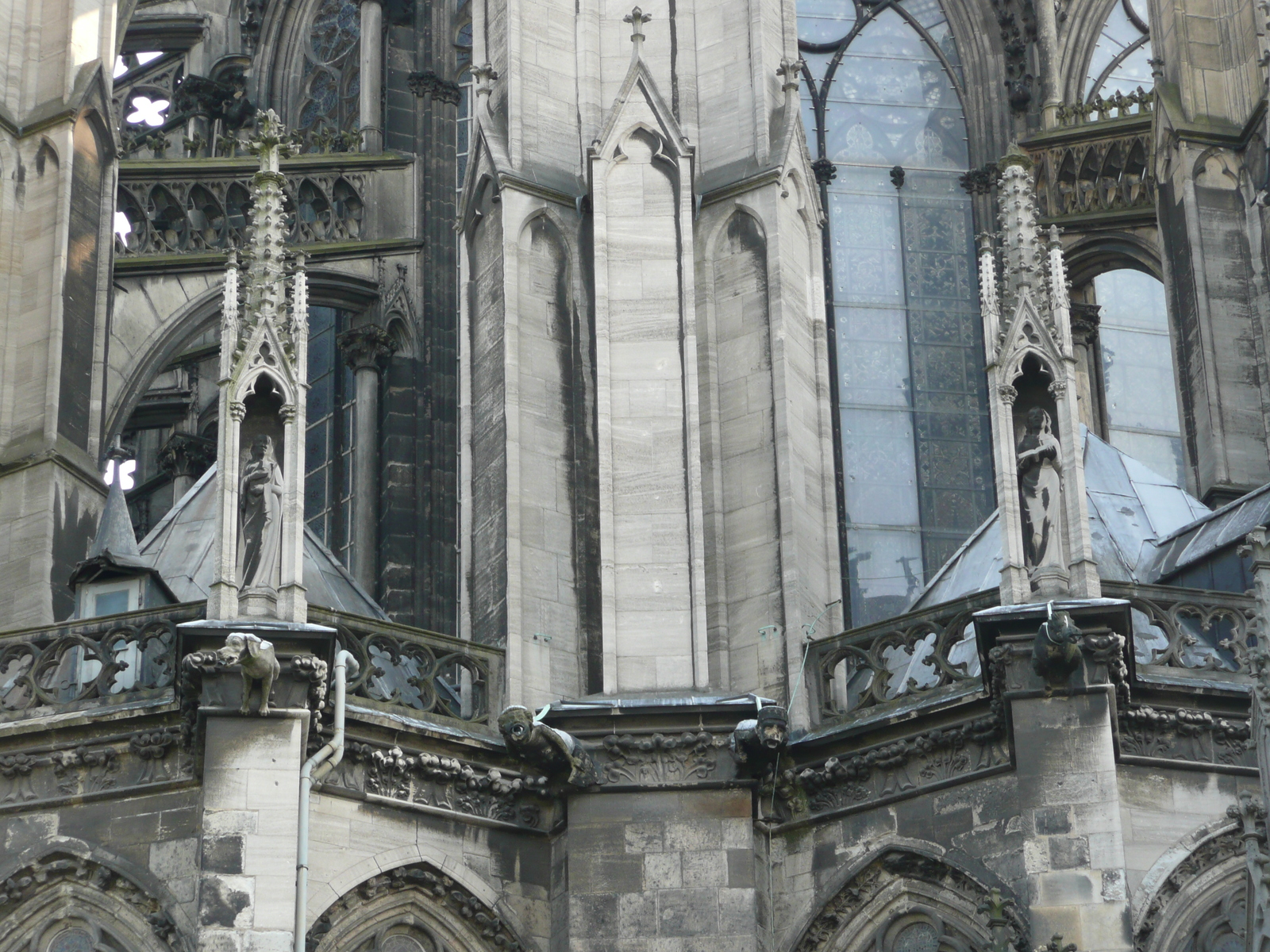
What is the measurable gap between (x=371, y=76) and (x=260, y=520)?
9.86 metres

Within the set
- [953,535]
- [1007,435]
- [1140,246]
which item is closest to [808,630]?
[1007,435]

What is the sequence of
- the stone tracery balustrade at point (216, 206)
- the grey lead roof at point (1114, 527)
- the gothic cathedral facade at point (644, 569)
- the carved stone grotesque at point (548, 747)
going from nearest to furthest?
the gothic cathedral facade at point (644, 569) < the carved stone grotesque at point (548, 747) < the grey lead roof at point (1114, 527) < the stone tracery balustrade at point (216, 206)

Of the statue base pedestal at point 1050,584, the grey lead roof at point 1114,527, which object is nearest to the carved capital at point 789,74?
the grey lead roof at point 1114,527

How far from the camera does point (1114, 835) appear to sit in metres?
20.2

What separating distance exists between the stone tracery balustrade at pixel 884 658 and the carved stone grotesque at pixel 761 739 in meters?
0.68

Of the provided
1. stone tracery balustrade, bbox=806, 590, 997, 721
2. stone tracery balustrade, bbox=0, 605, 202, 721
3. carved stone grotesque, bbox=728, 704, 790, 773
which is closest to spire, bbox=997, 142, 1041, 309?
stone tracery balustrade, bbox=806, 590, 997, 721

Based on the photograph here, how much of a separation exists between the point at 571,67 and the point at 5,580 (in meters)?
5.66

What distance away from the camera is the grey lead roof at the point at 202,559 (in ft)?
78.8

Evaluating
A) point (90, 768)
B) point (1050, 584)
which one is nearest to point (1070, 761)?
point (1050, 584)

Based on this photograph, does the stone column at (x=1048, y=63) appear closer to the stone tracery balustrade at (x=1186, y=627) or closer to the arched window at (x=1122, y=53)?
the arched window at (x=1122, y=53)

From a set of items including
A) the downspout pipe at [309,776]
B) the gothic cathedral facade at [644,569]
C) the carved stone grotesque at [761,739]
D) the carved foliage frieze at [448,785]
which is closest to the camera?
the downspout pipe at [309,776]

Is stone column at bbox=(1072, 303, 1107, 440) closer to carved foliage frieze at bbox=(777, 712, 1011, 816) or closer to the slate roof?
the slate roof

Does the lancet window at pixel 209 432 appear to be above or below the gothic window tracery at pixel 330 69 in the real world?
below

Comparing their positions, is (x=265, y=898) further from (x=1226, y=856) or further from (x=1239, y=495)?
(x=1239, y=495)
